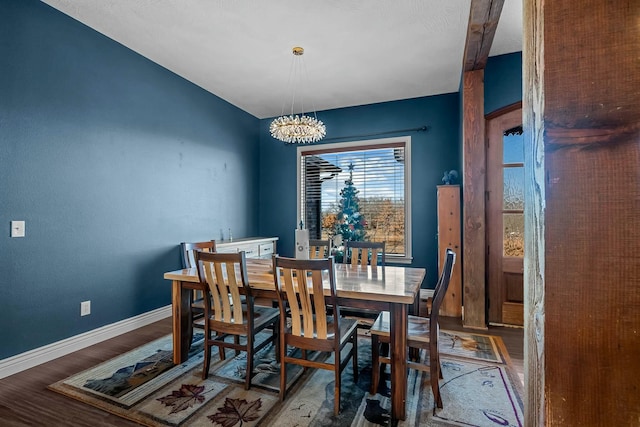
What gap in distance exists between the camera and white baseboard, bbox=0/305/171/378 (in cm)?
243

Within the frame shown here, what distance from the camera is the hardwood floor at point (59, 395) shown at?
73.8 inches

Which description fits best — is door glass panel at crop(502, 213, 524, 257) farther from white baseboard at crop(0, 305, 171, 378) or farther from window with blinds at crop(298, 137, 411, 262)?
white baseboard at crop(0, 305, 171, 378)

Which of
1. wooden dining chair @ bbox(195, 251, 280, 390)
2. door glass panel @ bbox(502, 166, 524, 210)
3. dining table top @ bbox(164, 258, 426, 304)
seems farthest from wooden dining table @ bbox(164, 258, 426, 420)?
door glass panel @ bbox(502, 166, 524, 210)

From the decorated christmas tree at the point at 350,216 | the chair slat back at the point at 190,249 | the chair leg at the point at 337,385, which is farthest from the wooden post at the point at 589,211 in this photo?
the decorated christmas tree at the point at 350,216

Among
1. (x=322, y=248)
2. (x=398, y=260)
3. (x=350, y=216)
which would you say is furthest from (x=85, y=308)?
(x=398, y=260)

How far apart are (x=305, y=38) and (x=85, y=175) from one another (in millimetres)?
2456

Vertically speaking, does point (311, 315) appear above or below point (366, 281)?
below

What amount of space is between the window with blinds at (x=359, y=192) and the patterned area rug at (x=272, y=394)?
232 cm

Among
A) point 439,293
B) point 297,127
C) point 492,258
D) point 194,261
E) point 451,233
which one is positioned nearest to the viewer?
point 439,293

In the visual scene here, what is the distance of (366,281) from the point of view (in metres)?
2.34

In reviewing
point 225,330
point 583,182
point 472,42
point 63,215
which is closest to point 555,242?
point 583,182

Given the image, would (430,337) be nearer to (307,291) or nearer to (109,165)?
(307,291)

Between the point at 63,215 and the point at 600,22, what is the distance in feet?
11.7

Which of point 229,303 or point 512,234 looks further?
point 512,234
